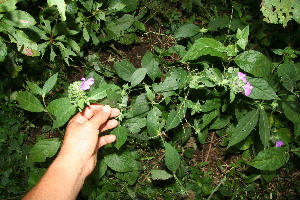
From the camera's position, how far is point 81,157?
6.20ft

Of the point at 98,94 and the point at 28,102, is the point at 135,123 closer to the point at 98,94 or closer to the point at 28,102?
the point at 98,94

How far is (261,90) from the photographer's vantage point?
209cm

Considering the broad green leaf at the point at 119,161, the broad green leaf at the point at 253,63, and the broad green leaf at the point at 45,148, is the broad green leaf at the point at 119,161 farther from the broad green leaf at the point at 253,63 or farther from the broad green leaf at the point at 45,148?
the broad green leaf at the point at 253,63

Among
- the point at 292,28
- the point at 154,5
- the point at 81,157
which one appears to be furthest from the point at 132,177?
the point at 292,28

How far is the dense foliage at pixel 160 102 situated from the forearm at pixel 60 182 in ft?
1.75

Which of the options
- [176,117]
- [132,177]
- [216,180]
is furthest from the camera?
[216,180]

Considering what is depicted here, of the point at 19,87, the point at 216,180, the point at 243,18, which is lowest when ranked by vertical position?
the point at 216,180

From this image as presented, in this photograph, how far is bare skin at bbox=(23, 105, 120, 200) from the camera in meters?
1.67

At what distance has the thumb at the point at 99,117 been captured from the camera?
1.92 metres

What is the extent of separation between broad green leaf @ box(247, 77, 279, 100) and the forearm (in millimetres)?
1556

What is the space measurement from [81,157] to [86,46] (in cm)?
204

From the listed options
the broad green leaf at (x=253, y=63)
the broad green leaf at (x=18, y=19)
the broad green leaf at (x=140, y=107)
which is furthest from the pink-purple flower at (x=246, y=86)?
the broad green leaf at (x=18, y=19)

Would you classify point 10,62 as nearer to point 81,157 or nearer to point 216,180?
point 81,157

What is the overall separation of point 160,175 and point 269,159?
1.29 metres
